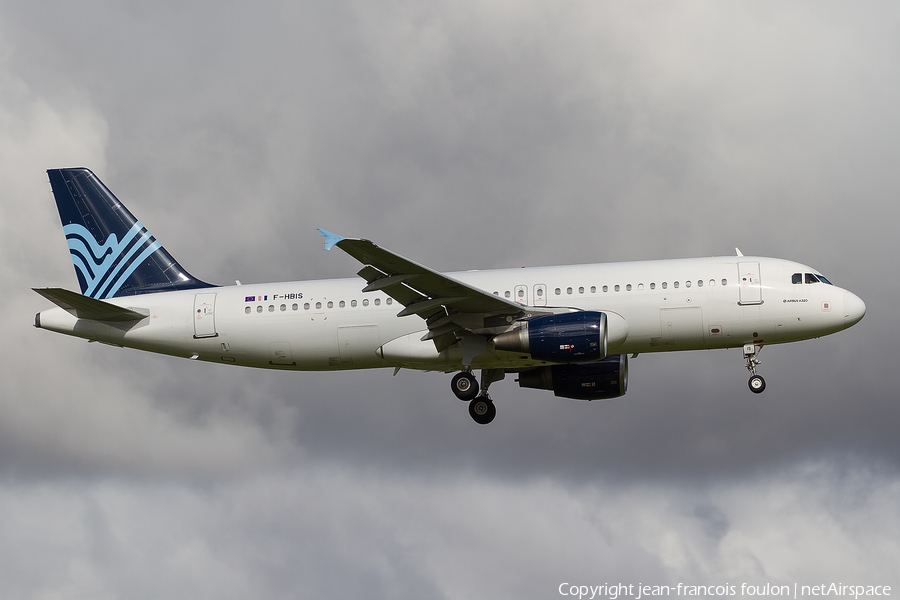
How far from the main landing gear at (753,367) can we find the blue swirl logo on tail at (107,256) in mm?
24130

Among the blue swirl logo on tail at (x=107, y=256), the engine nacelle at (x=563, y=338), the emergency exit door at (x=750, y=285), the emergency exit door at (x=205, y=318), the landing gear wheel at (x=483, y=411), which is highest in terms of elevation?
the blue swirl logo on tail at (x=107, y=256)

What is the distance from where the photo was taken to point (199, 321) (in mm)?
37219

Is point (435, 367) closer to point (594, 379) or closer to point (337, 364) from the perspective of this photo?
point (337, 364)

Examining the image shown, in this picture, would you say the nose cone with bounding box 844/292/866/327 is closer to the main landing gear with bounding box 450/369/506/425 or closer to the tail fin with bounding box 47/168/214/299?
the main landing gear with bounding box 450/369/506/425

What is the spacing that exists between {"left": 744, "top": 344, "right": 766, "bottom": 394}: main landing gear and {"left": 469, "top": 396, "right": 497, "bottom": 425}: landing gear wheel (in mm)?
9766

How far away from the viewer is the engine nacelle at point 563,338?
32906 millimetres

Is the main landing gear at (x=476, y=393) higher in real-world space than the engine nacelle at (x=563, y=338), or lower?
lower

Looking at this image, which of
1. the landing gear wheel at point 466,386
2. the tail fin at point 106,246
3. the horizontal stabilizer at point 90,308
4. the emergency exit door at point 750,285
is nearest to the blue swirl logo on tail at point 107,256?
the tail fin at point 106,246

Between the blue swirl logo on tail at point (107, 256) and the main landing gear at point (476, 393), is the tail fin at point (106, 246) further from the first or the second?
the main landing gear at point (476, 393)

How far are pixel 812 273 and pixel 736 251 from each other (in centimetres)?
287

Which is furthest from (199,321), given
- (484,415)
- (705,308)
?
(705,308)

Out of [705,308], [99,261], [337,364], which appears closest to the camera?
[705,308]

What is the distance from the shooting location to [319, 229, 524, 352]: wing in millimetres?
31031

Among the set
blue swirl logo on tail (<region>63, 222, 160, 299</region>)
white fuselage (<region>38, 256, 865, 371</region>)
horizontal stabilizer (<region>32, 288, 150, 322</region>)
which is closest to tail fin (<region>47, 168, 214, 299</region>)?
blue swirl logo on tail (<region>63, 222, 160, 299</region>)
